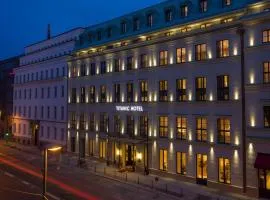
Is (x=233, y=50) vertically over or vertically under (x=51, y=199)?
over

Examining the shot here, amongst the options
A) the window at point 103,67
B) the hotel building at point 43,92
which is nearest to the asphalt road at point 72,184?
the hotel building at point 43,92

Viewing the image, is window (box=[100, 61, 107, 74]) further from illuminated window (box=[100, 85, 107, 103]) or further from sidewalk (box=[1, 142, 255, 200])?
sidewalk (box=[1, 142, 255, 200])

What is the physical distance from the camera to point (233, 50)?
118 ft

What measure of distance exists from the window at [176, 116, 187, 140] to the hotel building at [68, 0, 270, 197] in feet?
0.39

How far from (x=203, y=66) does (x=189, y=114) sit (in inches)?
224

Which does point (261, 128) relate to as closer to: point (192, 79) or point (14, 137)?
point (192, 79)

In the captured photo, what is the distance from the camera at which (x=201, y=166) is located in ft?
128

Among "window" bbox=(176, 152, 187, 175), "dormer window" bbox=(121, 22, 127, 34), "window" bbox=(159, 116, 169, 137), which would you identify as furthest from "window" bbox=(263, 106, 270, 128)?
"dormer window" bbox=(121, 22, 127, 34)

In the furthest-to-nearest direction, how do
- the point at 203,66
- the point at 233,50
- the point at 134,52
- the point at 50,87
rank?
the point at 50,87
the point at 134,52
the point at 203,66
the point at 233,50

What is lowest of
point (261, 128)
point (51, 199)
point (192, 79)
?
point (51, 199)

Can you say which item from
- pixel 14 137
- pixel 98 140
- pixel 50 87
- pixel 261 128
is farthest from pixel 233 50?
pixel 14 137

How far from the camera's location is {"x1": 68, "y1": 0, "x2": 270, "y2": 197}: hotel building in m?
34.0

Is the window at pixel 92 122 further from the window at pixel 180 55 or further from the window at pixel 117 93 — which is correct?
the window at pixel 180 55

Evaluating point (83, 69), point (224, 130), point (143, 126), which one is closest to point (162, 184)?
point (224, 130)
